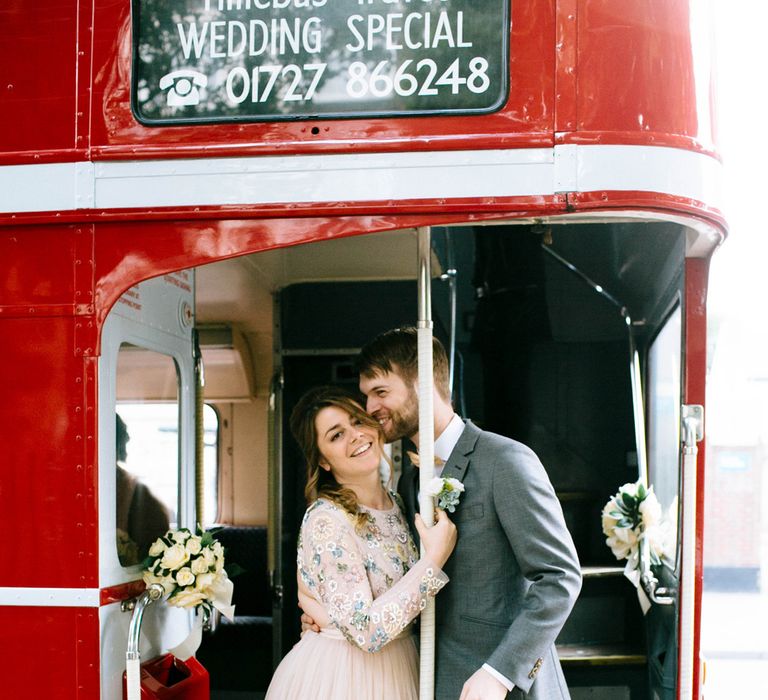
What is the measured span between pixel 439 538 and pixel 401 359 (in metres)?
0.61

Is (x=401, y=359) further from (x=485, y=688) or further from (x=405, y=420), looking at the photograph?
(x=485, y=688)

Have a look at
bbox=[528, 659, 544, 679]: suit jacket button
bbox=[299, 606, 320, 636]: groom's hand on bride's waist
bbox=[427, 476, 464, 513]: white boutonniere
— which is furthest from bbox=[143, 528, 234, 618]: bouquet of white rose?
bbox=[528, 659, 544, 679]: suit jacket button

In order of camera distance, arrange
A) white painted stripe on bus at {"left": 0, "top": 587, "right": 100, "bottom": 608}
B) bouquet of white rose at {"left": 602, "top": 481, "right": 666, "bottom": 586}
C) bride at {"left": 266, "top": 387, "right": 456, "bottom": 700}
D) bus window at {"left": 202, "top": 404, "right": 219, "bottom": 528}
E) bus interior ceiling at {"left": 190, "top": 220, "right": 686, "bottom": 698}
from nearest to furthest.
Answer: white painted stripe on bus at {"left": 0, "top": 587, "right": 100, "bottom": 608}, bride at {"left": 266, "top": 387, "right": 456, "bottom": 700}, bouquet of white rose at {"left": 602, "top": 481, "right": 666, "bottom": 586}, bus interior ceiling at {"left": 190, "top": 220, "right": 686, "bottom": 698}, bus window at {"left": 202, "top": 404, "right": 219, "bottom": 528}

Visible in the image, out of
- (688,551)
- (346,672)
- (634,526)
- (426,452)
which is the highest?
(426,452)

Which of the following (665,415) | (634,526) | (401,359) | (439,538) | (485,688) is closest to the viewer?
(485,688)

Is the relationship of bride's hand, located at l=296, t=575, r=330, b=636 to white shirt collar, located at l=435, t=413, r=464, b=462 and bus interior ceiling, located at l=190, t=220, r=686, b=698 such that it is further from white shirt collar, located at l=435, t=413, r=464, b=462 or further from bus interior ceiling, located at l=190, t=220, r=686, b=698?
bus interior ceiling, located at l=190, t=220, r=686, b=698

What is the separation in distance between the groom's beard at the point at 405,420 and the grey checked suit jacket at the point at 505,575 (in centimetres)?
28

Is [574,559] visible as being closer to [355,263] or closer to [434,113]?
[434,113]

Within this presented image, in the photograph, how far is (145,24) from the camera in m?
2.51

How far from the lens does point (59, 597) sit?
245cm

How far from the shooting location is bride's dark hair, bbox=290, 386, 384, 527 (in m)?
2.84

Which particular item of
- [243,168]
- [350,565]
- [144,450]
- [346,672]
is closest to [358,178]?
[243,168]

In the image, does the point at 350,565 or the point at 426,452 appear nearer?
the point at 426,452

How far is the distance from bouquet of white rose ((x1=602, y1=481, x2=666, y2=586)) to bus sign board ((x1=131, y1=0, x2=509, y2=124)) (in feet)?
6.47
